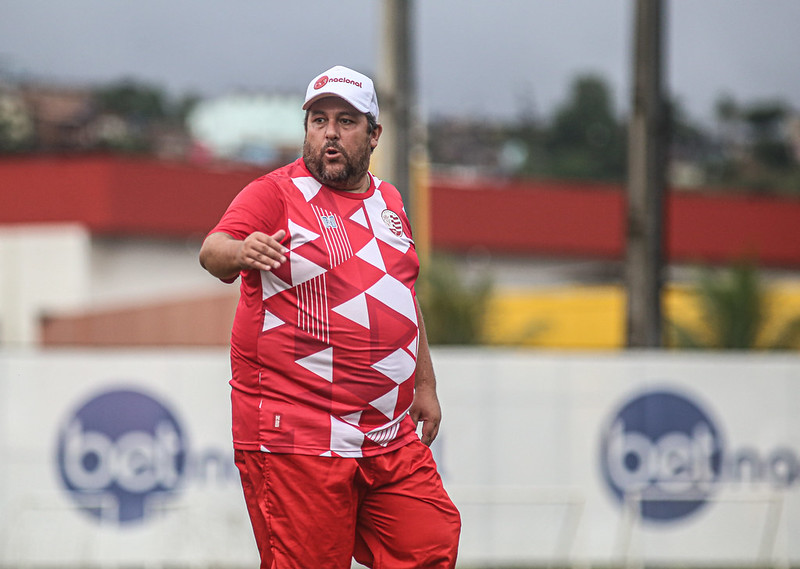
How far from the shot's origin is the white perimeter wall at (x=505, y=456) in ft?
33.4

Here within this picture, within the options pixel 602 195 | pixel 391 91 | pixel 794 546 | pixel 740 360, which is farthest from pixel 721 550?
pixel 602 195

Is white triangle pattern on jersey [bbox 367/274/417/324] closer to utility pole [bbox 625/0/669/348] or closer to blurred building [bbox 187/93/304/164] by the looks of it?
utility pole [bbox 625/0/669/348]

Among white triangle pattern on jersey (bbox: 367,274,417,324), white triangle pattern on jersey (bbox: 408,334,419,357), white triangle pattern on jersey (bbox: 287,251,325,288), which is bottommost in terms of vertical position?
white triangle pattern on jersey (bbox: 408,334,419,357)

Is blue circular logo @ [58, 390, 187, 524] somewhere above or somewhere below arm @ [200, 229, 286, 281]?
below

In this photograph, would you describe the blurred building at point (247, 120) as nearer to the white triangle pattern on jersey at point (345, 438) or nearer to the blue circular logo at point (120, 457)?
the blue circular logo at point (120, 457)

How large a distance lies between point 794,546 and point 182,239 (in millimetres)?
18581

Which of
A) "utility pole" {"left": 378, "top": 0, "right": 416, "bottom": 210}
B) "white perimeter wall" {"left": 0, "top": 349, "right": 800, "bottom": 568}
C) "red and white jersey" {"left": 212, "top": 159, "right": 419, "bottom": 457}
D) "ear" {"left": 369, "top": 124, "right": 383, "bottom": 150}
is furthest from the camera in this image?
"utility pole" {"left": 378, "top": 0, "right": 416, "bottom": 210}

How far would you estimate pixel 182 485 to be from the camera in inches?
404

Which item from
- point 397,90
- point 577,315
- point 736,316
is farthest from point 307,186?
point 577,315

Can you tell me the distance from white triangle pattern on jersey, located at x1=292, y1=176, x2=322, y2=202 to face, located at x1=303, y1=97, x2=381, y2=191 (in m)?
0.02

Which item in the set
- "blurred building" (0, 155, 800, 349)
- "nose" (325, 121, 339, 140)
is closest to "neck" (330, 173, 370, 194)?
"nose" (325, 121, 339, 140)

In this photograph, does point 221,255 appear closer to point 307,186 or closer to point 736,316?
point 307,186

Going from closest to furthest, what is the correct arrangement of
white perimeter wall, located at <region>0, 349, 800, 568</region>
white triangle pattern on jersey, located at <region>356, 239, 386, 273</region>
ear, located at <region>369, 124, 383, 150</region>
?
white triangle pattern on jersey, located at <region>356, 239, 386, 273</region> < ear, located at <region>369, 124, 383, 150</region> < white perimeter wall, located at <region>0, 349, 800, 568</region>

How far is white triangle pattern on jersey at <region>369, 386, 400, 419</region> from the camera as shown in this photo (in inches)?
156
